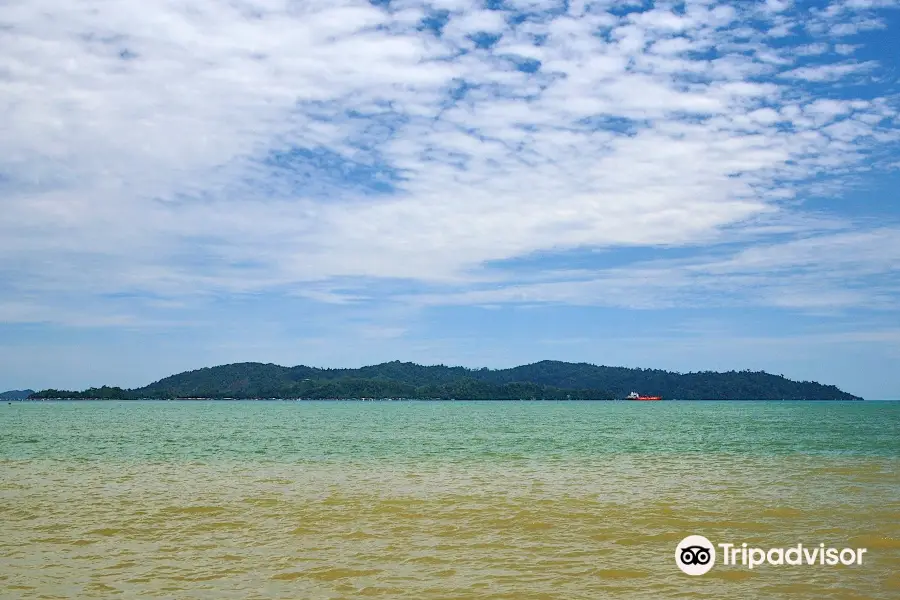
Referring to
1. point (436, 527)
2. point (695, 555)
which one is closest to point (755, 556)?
point (695, 555)

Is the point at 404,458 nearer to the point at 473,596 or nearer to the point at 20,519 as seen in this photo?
the point at 20,519

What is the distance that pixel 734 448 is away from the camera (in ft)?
168

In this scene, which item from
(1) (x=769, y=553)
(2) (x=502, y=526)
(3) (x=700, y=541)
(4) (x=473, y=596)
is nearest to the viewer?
(4) (x=473, y=596)

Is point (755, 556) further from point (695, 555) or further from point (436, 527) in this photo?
point (436, 527)

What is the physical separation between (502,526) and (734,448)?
37.3 m

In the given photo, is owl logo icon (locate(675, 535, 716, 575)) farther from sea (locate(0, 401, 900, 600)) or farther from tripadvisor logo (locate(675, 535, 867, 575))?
sea (locate(0, 401, 900, 600))

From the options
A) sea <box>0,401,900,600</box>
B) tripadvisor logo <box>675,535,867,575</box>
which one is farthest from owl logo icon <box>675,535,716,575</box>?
sea <box>0,401,900,600</box>

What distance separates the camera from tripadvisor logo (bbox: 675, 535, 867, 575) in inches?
607

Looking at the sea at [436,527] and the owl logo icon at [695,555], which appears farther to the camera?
the owl logo icon at [695,555]

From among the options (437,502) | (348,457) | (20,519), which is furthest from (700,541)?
(348,457)

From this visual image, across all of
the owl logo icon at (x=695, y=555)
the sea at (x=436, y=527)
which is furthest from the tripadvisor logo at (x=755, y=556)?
the sea at (x=436, y=527)

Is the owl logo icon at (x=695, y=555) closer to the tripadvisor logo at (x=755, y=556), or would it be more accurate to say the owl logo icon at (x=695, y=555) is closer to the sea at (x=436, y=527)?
the tripadvisor logo at (x=755, y=556)

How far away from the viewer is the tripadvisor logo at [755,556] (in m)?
15.4

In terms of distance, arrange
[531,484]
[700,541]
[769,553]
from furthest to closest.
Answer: [531,484]
[700,541]
[769,553]
